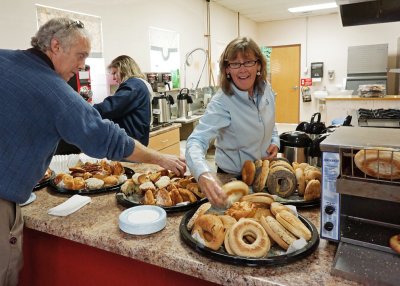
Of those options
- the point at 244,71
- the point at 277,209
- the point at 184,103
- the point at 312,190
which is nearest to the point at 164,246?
A: the point at 277,209

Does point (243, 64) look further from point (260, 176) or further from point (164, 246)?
point (164, 246)

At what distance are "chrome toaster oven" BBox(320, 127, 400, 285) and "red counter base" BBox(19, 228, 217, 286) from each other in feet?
1.45

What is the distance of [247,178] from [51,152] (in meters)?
0.84

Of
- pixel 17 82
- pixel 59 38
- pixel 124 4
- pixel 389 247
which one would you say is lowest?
pixel 389 247

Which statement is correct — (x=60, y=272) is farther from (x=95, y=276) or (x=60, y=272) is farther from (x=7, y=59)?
(x=7, y=59)

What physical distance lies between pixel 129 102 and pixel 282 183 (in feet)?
6.03

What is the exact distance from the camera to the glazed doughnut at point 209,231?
1.00 meters

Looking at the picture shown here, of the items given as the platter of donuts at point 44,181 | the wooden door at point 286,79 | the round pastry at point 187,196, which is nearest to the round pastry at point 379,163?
the round pastry at point 187,196

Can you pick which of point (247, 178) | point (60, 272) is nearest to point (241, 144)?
point (247, 178)

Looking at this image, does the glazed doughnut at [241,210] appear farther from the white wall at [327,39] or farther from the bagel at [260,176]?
the white wall at [327,39]

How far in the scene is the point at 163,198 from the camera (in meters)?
1.39

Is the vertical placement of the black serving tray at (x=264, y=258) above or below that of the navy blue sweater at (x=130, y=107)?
below

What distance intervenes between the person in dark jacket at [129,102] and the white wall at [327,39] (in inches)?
241

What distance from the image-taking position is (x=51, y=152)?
4.39 feet
